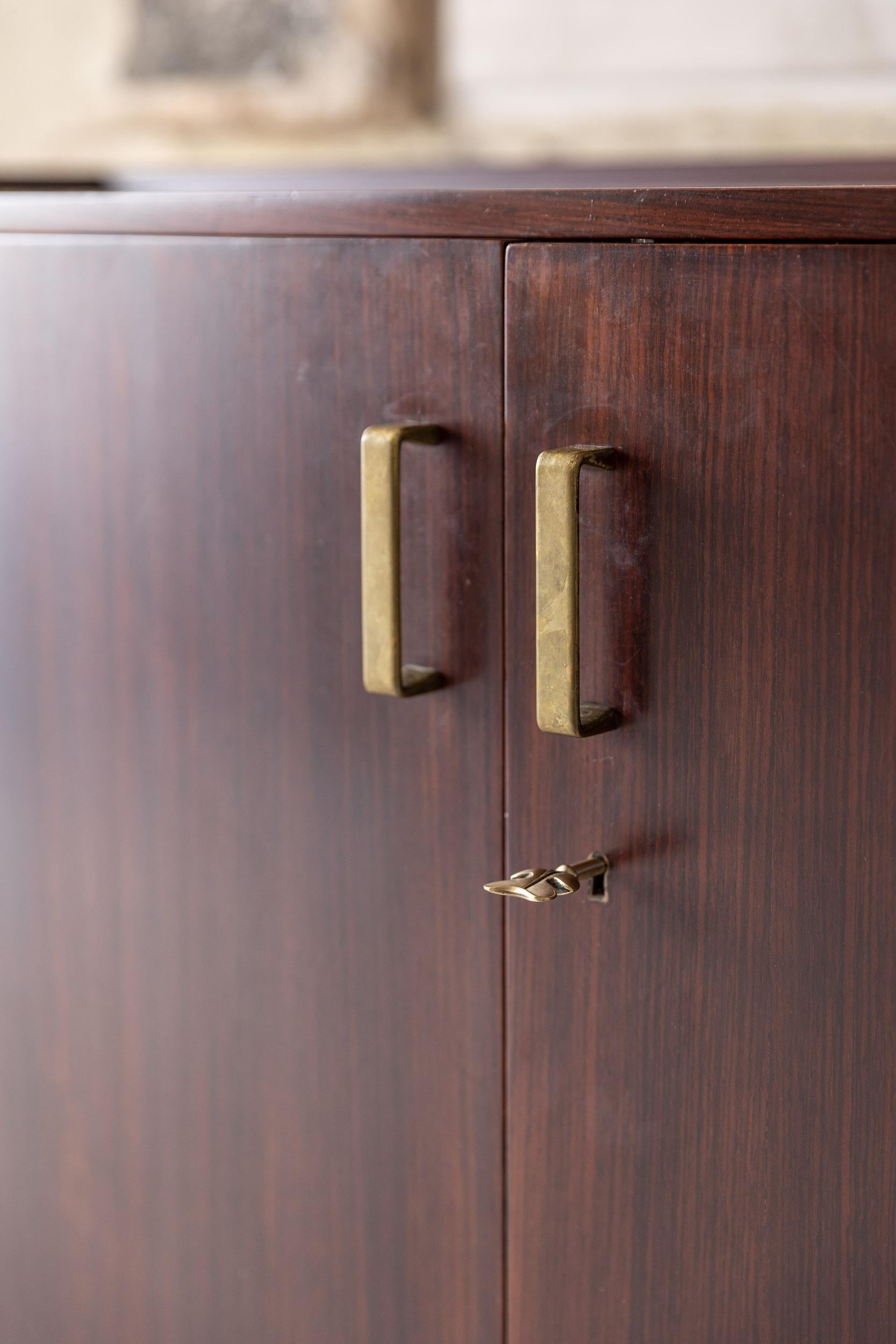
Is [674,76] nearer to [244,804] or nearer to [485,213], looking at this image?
[485,213]

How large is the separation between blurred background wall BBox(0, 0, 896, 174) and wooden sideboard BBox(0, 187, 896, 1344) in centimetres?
34

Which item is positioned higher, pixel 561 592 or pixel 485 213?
pixel 485 213

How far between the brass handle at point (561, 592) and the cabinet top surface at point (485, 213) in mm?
79

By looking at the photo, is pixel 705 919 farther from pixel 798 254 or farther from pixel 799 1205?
pixel 798 254

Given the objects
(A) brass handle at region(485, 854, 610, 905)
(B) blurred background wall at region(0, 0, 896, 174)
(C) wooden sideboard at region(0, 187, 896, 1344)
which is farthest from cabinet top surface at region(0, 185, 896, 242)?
(B) blurred background wall at region(0, 0, 896, 174)

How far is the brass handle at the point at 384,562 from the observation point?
0.52m

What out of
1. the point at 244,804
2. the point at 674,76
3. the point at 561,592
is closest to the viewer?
the point at 561,592

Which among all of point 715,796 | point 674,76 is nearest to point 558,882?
point 715,796

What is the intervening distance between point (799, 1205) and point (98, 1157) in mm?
345

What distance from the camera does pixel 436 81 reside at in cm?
86

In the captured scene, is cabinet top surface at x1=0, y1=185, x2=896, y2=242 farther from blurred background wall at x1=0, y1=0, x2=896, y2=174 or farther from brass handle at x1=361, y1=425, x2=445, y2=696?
blurred background wall at x1=0, y1=0, x2=896, y2=174

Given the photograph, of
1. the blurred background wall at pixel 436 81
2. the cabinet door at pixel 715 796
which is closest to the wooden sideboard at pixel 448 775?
the cabinet door at pixel 715 796

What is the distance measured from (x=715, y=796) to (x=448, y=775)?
11 cm

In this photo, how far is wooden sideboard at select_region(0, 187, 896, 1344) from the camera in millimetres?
467
